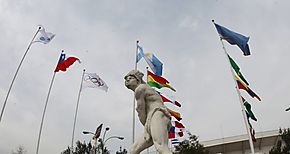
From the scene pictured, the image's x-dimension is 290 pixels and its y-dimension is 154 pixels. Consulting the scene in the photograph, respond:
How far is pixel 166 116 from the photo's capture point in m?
5.55

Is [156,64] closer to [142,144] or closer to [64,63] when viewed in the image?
[64,63]

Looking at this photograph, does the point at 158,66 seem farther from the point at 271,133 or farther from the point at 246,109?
the point at 271,133

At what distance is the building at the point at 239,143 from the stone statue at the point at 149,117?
95.5 feet

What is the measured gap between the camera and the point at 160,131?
17.3ft

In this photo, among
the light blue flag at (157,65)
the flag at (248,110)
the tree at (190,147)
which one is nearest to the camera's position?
the flag at (248,110)

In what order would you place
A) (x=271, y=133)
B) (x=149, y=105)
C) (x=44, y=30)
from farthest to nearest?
(x=271, y=133) < (x=44, y=30) < (x=149, y=105)

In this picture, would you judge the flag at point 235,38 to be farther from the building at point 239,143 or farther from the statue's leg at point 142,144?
the building at point 239,143

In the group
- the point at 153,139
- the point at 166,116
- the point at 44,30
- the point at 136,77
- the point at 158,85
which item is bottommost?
the point at 153,139

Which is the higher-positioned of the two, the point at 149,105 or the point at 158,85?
the point at 158,85

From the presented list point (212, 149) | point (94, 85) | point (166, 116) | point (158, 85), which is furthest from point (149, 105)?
point (212, 149)

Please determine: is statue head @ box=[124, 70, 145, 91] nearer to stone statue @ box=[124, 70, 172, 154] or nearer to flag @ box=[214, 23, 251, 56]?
stone statue @ box=[124, 70, 172, 154]

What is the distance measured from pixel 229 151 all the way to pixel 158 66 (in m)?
23.6

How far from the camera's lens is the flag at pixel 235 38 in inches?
519

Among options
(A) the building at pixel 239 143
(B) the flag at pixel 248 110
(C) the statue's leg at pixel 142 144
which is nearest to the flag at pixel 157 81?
(B) the flag at pixel 248 110
